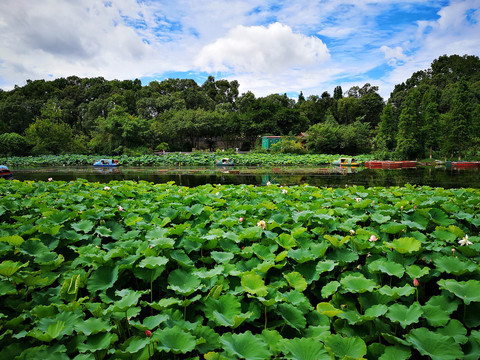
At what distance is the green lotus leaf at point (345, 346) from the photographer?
1.21 metres

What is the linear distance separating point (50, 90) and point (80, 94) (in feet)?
19.0

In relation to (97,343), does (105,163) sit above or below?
above

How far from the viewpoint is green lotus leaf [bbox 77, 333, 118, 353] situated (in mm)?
1187

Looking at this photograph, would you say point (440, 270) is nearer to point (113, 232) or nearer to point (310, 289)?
point (310, 289)

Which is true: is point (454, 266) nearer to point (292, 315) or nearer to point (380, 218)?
point (380, 218)

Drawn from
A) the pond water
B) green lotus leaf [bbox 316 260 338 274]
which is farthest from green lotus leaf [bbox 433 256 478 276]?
the pond water

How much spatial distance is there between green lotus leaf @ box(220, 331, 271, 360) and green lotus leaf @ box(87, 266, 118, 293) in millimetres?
826

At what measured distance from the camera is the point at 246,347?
3.89 ft

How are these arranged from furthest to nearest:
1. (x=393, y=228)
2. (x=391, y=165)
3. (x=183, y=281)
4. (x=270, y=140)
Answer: (x=270, y=140) → (x=391, y=165) → (x=393, y=228) → (x=183, y=281)

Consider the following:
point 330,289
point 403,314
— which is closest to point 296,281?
point 330,289

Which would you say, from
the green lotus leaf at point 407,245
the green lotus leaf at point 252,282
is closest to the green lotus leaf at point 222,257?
the green lotus leaf at point 252,282

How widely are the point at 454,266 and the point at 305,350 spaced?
3.85ft

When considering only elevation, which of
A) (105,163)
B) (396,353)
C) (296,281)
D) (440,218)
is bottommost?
(396,353)

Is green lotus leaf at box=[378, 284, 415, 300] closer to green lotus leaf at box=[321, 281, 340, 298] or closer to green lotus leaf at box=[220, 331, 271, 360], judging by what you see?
green lotus leaf at box=[321, 281, 340, 298]
